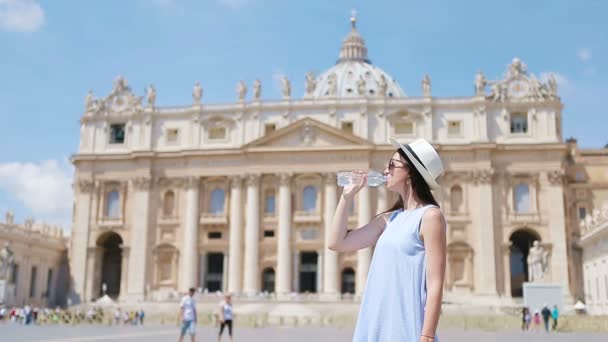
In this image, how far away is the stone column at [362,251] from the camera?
51500 millimetres

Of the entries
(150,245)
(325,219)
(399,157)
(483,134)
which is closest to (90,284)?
(150,245)

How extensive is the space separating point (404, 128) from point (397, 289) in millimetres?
52451

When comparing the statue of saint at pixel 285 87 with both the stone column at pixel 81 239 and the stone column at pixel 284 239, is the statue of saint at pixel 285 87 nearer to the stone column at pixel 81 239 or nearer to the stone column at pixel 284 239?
the stone column at pixel 284 239

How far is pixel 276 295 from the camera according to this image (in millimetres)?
50062

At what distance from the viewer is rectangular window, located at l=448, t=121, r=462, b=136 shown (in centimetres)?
5491

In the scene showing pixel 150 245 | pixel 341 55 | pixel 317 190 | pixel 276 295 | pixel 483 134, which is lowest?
pixel 276 295

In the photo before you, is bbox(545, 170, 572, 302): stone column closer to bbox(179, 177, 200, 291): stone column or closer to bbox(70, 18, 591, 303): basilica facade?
bbox(70, 18, 591, 303): basilica facade

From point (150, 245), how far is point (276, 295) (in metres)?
12.2

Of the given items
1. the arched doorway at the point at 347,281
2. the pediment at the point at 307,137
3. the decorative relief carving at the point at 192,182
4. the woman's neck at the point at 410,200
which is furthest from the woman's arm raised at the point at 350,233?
the decorative relief carving at the point at 192,182

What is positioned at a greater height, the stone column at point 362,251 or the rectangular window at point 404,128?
the rectangular window at point 404,128

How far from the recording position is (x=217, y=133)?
57406 mm

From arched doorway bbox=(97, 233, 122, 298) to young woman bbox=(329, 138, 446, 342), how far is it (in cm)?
5709

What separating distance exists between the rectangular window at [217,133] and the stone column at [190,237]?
13.2ft

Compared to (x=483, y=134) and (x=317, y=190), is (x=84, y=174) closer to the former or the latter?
(x=317, y=190)
